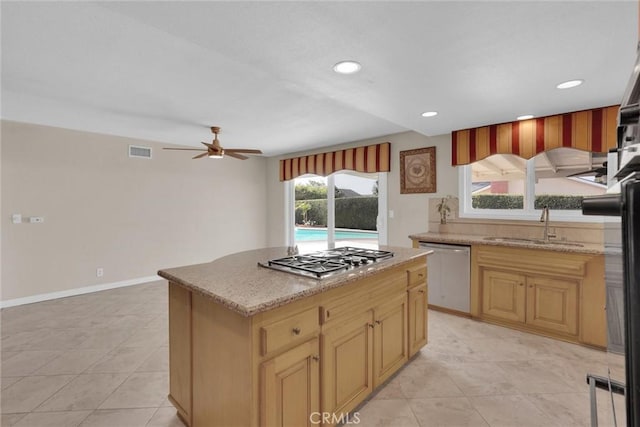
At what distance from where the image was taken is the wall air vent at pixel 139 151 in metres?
4.72

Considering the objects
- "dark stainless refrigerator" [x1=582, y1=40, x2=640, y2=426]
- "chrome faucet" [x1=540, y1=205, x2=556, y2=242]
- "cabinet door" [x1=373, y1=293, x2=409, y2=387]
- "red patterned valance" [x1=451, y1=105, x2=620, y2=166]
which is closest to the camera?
"dark stainless refrigerator" [x1=582, y1=40, x2=640, y2=426]

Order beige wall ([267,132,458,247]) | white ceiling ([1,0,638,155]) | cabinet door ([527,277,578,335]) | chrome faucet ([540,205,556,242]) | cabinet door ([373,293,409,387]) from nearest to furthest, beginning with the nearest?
white ceiling ([1,0,638,155])
cabinet door ([373,293,409,387])
cabinet door ([527,277,578,335])
chrome faucet ([540,205,556,242])
beige wall ([267,132,458,247])

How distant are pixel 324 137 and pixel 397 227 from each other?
1.80m

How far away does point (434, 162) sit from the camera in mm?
4094

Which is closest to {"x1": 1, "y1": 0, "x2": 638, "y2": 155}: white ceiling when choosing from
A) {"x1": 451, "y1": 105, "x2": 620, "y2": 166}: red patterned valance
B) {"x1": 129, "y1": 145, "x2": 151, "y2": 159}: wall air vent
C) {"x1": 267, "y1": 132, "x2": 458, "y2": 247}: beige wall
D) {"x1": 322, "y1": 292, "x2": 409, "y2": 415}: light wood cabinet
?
{"x1": 451, "y1": 105, "x2": 620, "y2": 166}: red patterned valance

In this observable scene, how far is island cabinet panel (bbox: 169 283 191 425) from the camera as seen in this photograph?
1679 mm

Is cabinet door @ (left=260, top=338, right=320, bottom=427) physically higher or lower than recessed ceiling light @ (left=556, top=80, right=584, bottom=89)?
lower

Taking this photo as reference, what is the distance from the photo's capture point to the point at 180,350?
1.74 m

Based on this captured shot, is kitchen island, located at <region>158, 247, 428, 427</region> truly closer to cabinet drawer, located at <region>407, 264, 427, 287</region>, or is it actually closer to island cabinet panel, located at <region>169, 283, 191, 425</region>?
island cabinet panel, located at <region>169, 283, 191, 425</region>

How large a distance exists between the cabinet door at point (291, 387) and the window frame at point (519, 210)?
3142 mm

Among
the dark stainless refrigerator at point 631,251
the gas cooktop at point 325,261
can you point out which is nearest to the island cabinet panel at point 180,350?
the gas cooktop at point 325,261

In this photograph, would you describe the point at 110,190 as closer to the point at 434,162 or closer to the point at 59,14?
the point at 59,14

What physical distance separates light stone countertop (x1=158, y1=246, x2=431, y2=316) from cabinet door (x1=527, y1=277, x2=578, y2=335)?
1.76 meters

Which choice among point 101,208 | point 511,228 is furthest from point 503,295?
point 101,208
